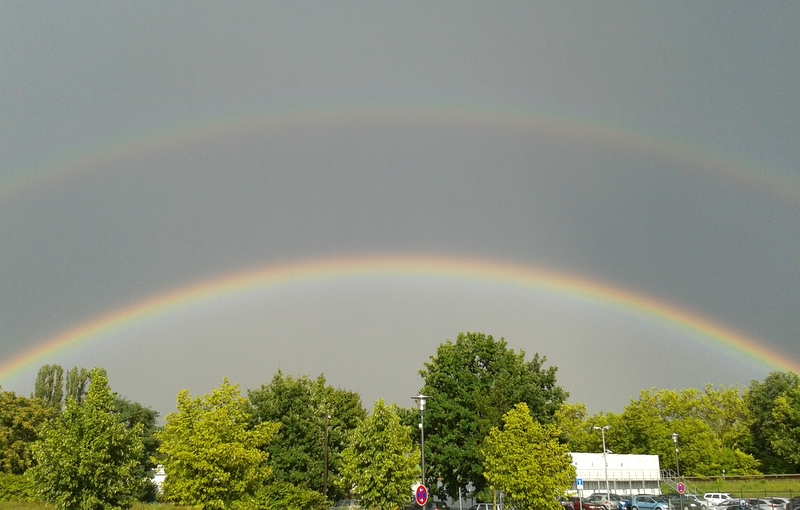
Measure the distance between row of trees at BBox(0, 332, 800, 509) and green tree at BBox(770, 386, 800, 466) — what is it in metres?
0.23

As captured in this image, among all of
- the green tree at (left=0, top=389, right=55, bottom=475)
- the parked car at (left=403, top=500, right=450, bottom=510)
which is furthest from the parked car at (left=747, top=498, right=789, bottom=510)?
the green tree at (left=0, top=389, right=55, bottom=475)

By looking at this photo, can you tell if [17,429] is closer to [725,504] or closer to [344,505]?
[344,505]

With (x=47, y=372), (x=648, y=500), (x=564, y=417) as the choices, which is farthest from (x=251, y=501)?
(x=564, y=417)

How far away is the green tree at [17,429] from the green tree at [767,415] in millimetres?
99342

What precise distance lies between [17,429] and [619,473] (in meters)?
72.8

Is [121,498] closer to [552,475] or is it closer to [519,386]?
[552,475]

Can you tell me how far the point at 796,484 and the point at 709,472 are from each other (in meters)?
19.6

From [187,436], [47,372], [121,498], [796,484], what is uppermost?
[47,372]

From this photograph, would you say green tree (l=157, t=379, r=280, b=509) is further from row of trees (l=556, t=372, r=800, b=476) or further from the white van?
row of trees (l=556, t=372, r=800, b=476)

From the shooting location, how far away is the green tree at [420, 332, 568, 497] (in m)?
63.9

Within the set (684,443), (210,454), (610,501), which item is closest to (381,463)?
(210,454)

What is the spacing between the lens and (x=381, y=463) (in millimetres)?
46781

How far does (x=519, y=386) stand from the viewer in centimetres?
6675

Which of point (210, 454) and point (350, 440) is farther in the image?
point (350, 440)
